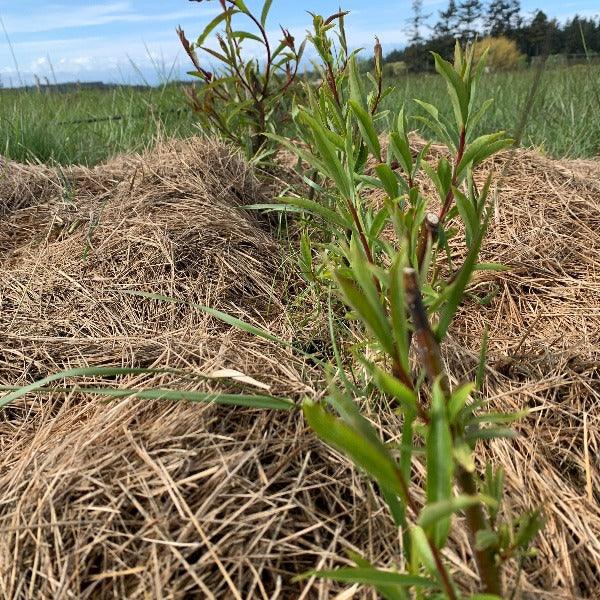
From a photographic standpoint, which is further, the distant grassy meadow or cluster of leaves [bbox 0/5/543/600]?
the distant grassy meadow

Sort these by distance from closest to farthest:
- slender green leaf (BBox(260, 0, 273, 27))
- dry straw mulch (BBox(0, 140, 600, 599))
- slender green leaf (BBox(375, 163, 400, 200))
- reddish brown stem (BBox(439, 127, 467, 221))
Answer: dry straw mulch (BBox(0, 140, 600, 599)), slender green leaf (BBox(375, 163, 400, 200)), reddish brown stem (BBox(439, 127, 467, 221)), slender green leaf (BBox(260, 0, 273, 27))

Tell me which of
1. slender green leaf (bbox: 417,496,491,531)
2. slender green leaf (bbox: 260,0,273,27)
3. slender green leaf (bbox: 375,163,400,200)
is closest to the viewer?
slender green leaf (bbox: 417,496,491,531)

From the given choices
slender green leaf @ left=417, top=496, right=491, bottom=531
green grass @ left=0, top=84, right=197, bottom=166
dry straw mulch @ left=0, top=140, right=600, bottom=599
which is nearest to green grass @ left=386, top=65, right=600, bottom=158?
dry straw mulch @ left=0, top=140, right=600, bottom=599

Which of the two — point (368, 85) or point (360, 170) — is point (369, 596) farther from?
point (368, 85)

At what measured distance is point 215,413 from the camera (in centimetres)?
117

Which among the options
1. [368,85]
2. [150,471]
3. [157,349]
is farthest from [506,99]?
[150,471]

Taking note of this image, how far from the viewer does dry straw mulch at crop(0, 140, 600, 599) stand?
38.2 inches

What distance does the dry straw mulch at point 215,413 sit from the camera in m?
0.97

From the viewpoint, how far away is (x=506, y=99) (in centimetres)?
453

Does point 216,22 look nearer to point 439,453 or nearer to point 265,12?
point 265,12

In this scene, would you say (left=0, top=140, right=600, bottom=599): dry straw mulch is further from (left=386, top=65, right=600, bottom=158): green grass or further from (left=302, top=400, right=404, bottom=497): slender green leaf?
(left=386, top=65, right=600, bottom=158): green grass

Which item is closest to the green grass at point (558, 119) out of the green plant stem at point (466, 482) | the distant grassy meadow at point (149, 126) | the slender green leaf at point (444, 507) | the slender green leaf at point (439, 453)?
the distant grassy meadow at point (149, 126)

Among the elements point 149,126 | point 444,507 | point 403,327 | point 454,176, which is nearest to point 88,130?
point 149,126

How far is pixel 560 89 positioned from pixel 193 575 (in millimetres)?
4302
